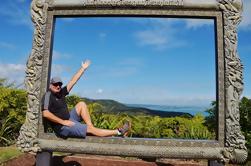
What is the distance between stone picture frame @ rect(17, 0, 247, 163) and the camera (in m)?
6.05

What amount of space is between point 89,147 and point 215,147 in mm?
1965

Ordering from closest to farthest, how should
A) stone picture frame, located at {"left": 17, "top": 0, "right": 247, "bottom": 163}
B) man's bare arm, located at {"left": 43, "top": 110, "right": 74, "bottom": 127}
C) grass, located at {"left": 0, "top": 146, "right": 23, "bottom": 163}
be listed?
stone picture frame, located at {"left": 17, "top": 0, "right": 247, "bottom": 163}, man's bare arm, located at {"left": 43, "top": 110, "right": 74, "bottom": 127}, grass, located at {"left": 0, "top": 146, "right": 23, "bottom": 163}

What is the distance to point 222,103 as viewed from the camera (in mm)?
6102

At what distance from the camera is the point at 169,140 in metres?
6.07

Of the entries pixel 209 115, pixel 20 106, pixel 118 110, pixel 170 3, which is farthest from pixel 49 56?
pixel 20 106

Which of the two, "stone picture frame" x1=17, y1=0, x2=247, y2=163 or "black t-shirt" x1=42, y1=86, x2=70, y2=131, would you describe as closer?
"stone picture frame" x1=17, y1=0, x2=247, y2=163

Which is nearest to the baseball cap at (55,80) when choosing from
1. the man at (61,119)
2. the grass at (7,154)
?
the man at (61,119)

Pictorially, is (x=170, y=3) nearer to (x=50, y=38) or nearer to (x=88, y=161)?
(x=50, y=38)

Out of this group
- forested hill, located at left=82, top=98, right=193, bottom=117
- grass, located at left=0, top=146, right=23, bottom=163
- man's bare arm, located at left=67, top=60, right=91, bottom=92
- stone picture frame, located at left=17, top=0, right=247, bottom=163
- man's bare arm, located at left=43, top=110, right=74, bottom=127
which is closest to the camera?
stone picture frame, located at left=17, top=0, right=247, bottom=163

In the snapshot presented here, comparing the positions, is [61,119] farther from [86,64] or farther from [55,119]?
[86,64]

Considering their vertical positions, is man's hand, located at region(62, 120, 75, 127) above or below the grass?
above

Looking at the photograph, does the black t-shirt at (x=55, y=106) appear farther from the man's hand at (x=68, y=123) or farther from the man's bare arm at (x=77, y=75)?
the man's bare arm at (x=77, y=75)

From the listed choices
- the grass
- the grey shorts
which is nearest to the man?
the grey shorts

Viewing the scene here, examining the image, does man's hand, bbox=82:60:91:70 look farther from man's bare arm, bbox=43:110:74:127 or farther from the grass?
the grass
